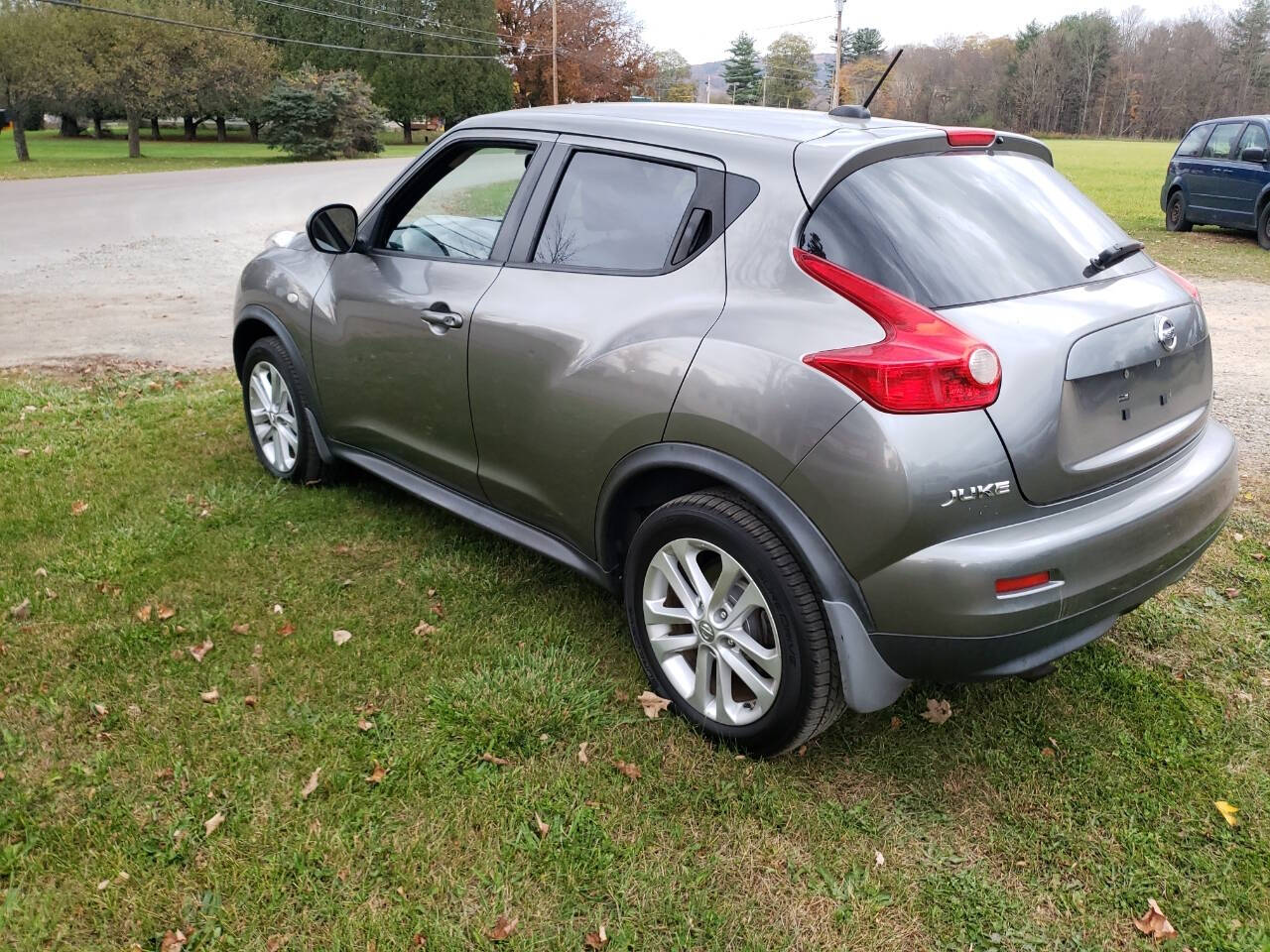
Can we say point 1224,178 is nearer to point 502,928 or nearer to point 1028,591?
point 1028,591

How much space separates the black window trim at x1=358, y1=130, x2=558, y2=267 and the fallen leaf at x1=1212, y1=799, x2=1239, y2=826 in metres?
2.77

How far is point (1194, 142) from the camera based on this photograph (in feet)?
53.4

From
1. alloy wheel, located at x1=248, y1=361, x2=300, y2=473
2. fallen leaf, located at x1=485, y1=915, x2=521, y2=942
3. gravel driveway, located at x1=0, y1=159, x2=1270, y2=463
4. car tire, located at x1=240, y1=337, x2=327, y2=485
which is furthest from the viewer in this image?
gravel driveway, located at x1=0, y1=159, x2=1270, y2=463

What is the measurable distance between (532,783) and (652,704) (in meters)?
0.50

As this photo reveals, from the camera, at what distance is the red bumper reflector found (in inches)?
97.4

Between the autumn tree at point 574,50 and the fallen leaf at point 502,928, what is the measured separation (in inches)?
2953

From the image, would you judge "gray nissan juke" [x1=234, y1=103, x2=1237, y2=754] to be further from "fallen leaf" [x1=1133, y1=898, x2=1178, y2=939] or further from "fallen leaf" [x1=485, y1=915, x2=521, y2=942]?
"fallen leaf" [x1=485, y1=915, x2=521, y2=942]

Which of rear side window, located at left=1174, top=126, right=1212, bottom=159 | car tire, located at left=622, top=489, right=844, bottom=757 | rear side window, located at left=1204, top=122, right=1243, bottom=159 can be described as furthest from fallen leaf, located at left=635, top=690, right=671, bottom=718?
rear side window, located at left=1174, top=126, right=1212, bottom=159

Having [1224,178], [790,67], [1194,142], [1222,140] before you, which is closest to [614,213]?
[1224,178]

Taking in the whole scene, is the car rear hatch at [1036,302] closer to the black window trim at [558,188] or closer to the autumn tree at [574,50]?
the black window trim at [558,188]

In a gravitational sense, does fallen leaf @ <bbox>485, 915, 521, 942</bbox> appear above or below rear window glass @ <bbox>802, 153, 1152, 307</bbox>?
below

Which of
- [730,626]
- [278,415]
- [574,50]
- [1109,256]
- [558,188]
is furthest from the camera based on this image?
[574,50]

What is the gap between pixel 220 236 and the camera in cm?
1608

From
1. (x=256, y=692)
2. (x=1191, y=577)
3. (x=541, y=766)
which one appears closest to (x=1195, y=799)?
(x=1191, y=577)
